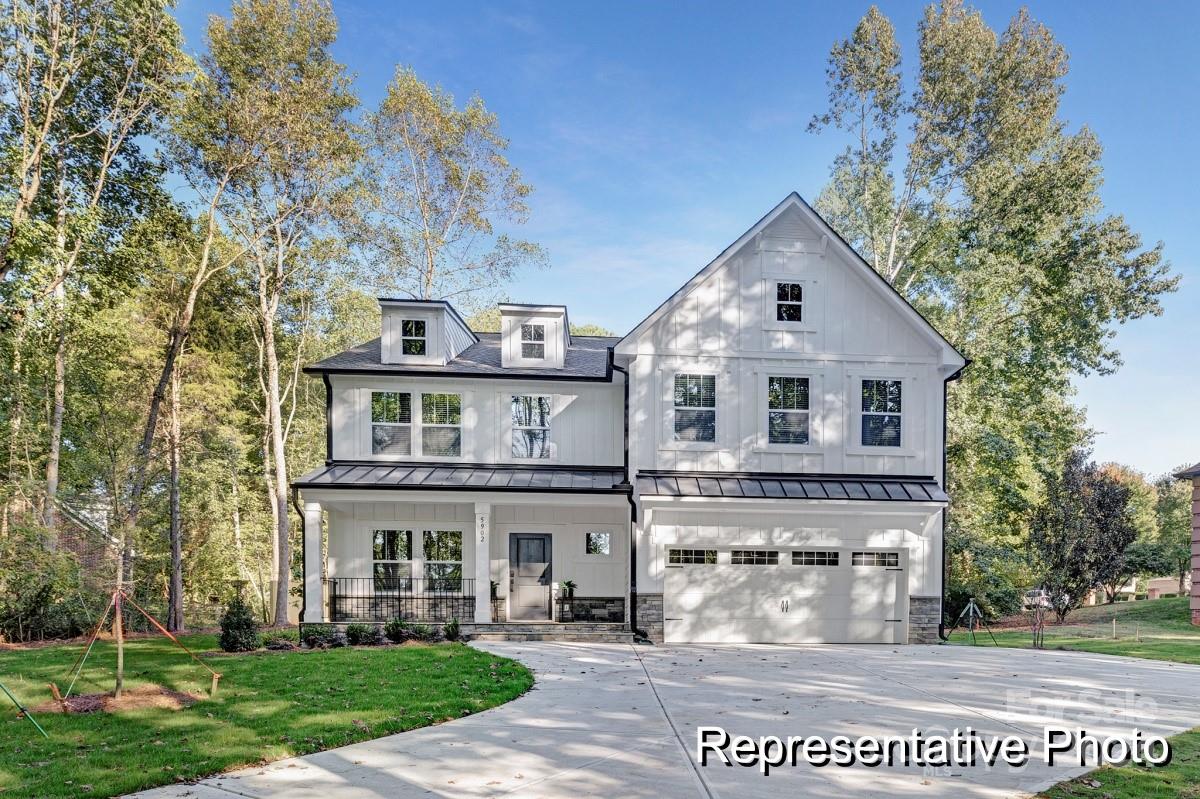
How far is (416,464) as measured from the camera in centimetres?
1497

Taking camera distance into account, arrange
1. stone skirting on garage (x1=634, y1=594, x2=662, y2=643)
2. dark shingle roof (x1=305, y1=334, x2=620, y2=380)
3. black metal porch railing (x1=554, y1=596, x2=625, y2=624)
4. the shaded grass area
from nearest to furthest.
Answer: the shaded grass area, stone skirting on garage (x1=634, y1=594, x2=662, y2=643), black metal porch railing (x1=554, y1=596, x2=625, y2=624), dark shingle roof (x1=305, y1=334, x2=620, y2=380)

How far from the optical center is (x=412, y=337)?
15.8 meters

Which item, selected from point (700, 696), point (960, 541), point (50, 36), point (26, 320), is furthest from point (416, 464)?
point (960, 541)

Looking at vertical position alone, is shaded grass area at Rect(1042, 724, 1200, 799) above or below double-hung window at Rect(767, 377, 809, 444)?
below

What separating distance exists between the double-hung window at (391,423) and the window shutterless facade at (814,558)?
9.50m

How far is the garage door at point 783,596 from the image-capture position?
13.4 metres

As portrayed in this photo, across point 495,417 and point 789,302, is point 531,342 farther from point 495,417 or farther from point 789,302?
point 789,302

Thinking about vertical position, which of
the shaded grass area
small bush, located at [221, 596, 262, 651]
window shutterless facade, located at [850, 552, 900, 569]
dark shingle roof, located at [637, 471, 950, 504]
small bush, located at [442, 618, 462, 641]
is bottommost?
small bush, located at [442, 618, 462, 641]

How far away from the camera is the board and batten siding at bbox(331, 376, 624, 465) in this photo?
49.4 feet

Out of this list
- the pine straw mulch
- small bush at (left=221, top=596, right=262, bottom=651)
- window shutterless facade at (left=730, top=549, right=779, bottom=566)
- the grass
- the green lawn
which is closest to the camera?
the green lawn

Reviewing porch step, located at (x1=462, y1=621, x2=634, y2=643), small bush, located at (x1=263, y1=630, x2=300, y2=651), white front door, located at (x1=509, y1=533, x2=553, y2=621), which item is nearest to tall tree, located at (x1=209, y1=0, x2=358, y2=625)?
small bush, located at (x1=263, y1=630, x2=300, y2=651)

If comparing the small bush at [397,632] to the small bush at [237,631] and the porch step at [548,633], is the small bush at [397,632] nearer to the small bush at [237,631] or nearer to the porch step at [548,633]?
the porch step at [548,633]

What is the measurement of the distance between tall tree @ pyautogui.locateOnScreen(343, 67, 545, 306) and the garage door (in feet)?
51.6

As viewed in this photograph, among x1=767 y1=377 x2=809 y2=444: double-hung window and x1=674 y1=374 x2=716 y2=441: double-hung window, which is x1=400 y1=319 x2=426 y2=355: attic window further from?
x1=767 y1=377 x2=809 y2=444: double-hung window
